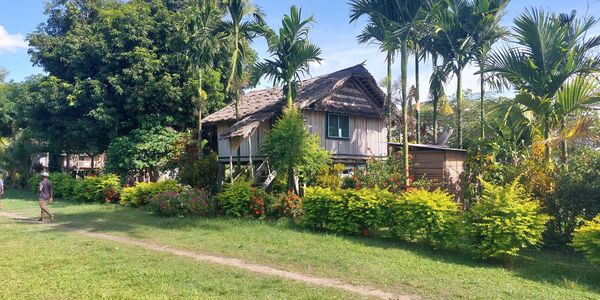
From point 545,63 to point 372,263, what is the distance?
7.38 meters

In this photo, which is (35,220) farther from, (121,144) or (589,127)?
(589,127)

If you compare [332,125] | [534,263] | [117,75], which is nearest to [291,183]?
[332,125]

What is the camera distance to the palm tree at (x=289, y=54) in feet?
52.6

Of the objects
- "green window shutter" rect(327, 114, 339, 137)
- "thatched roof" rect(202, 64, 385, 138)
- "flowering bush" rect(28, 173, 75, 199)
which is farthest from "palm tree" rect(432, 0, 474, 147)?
"flowering bush" rect(28, 173, 75, 199)

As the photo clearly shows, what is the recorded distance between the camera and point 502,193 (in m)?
9.85

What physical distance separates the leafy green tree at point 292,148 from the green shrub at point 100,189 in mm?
10613

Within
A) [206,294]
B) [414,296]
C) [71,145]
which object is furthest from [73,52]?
[414,296]

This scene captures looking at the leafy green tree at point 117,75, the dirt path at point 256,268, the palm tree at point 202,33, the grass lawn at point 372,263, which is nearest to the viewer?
the dirt path at point 256,268

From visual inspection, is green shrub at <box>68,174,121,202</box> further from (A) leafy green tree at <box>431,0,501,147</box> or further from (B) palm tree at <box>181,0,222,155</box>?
(A) leafy green tree at <box>431,0,501,147</box>

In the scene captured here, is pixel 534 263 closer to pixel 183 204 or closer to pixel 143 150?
pixel 183 204

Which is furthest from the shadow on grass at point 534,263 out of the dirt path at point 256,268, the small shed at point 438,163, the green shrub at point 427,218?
the small shed at point 438,163

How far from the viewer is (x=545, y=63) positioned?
11.9 meters

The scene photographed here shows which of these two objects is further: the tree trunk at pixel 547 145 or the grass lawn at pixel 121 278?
the tree trunk at pixel 547 145

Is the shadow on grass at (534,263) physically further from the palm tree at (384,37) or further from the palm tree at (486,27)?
the palm tree at (486,27)
